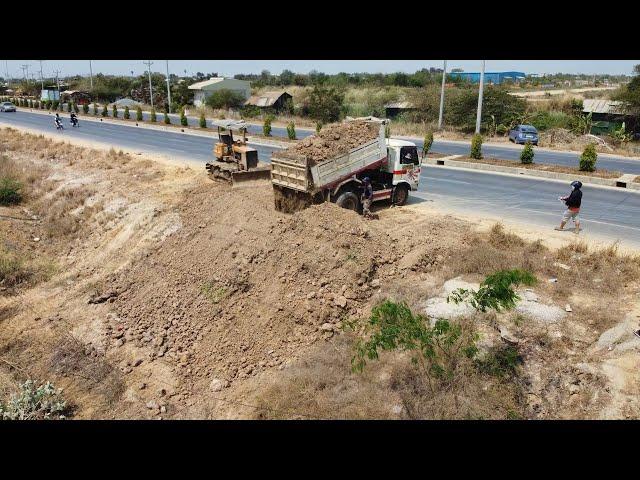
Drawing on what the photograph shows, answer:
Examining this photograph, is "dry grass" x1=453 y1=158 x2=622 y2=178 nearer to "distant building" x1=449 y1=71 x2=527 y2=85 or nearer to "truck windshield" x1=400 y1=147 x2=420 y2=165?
"truck windshield" x1=400 y1=147 x2=420 y2=165

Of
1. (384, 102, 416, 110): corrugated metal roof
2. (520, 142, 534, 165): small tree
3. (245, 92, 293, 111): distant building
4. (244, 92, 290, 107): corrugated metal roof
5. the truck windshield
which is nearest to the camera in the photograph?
the truck windshield

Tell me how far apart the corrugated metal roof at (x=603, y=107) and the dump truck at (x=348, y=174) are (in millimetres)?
34090

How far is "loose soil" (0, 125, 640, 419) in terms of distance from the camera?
349 inches

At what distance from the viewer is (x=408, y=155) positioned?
1686 cm

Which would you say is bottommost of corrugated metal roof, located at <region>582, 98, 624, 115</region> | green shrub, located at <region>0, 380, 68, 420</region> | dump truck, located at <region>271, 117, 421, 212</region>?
green shrub, located at <region>0, 380, 68, 420</region>

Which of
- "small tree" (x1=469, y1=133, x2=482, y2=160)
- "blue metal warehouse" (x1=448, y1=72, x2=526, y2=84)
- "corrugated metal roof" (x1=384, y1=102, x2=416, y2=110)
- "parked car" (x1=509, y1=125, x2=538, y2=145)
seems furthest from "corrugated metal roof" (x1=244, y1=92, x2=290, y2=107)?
"small tree" (x1=469, y1=133, x2=482, y2=160)

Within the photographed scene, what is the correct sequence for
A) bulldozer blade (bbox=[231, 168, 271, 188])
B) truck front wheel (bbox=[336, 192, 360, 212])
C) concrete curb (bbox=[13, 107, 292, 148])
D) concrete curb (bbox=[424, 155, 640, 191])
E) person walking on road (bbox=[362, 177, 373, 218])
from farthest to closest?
1. concrete curb (bbox=[13, 107, 292, 148])
2. concrete curb (bbox=[424, 155, 640, 191])
3. bulldozer blade (bbox=[231, 168, 271, 188])
4. person walking on road (bbox=[362, 177, 373, 218])
5. truck front wheel (bbox=[336, 192, 360, 212])

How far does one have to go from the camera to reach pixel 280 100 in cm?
6500

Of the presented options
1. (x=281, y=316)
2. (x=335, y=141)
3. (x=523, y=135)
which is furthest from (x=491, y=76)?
(x=281, y=316)

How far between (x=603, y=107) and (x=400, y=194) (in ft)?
124

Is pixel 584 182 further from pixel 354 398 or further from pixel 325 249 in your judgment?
pixel 354 398

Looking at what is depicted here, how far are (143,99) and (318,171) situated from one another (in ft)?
265

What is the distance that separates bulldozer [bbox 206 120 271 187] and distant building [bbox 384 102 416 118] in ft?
120
